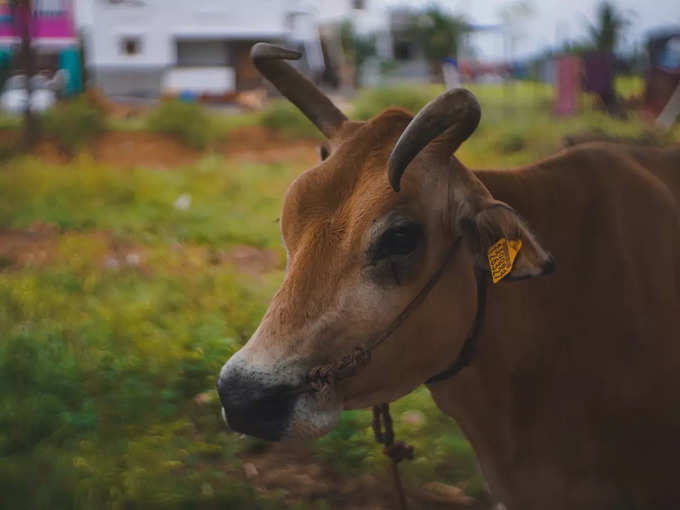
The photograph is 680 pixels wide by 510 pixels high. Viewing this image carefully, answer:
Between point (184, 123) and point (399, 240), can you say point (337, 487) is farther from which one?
point (184, 123)

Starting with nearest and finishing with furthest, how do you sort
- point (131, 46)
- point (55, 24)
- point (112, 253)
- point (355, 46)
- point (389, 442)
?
point (389, 442) < point (112, 253) < point (55, 24) < point (131, 46) < point (355, 46)

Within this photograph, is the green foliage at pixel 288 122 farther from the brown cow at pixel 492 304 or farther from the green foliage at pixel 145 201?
the brown cow at pixel 492 304

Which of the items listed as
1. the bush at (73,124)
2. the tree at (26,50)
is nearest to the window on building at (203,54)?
the bush at (73,124)

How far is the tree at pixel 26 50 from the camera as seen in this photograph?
41.0 feet

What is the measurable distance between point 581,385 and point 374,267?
968mm

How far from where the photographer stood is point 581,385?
108 inches

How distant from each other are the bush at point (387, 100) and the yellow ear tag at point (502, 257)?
13.5 meters

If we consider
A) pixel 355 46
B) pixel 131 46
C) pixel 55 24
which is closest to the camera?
pixel 55 24

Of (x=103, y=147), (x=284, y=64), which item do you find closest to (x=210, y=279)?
(x=284, y=64)

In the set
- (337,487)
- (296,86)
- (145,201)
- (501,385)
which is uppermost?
(296,86)

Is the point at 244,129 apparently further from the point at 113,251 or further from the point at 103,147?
the point at 113,251

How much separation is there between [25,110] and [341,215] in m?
12.8

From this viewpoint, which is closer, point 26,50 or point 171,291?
point 171,291

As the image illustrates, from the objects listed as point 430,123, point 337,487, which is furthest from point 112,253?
point 430,123
